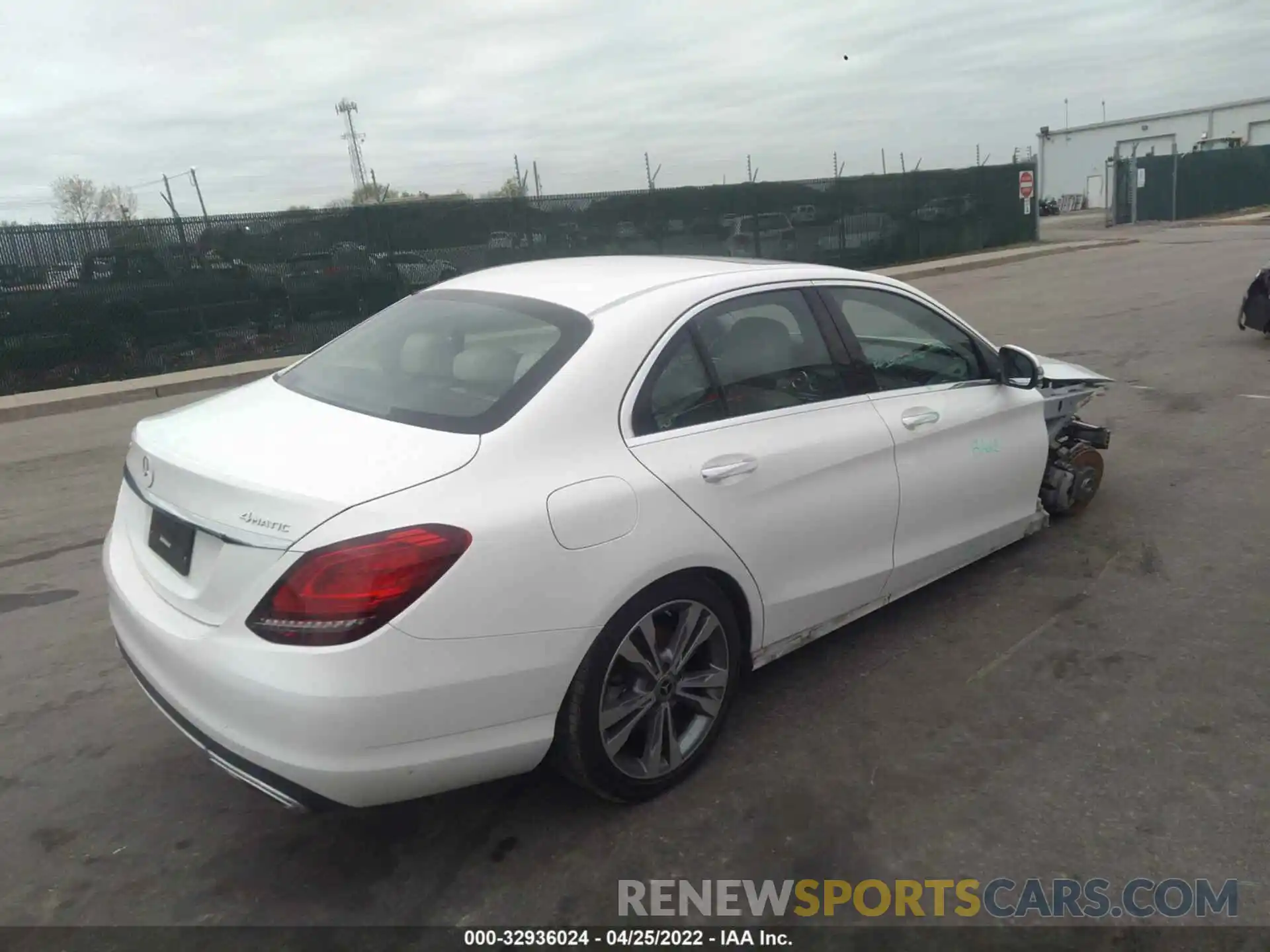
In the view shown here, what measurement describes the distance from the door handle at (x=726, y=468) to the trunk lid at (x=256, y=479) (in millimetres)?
755

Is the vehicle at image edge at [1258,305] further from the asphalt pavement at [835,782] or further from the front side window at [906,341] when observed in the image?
the front side window at [906,341]

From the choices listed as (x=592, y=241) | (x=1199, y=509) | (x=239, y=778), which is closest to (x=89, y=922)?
(x=239, y=778)

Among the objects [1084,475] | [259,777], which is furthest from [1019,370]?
[259,777]

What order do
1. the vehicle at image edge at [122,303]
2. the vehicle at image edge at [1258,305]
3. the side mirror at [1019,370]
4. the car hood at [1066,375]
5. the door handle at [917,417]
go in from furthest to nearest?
the vehicle at image edge at [122,303], the vehicle at image edge at [1258,305], the car hood at [1066,375], the side mirror at [1019,370], the door handle at [917,417]

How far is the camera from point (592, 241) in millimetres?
18375

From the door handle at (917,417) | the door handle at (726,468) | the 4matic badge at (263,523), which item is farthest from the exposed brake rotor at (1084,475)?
the 4matic badge at (263,523)

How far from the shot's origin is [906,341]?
4215 mm

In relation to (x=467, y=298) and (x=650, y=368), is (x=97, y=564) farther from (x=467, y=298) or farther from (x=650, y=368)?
(x=650, y=368)

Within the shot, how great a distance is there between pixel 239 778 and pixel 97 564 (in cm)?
362

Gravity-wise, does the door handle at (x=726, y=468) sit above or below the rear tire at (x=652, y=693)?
above

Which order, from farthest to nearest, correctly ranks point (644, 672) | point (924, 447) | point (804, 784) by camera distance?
point (924, 447) < point (804, 784) < point (644, 672)

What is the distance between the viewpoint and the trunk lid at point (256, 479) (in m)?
2.43

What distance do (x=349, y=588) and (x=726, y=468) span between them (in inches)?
49.7
